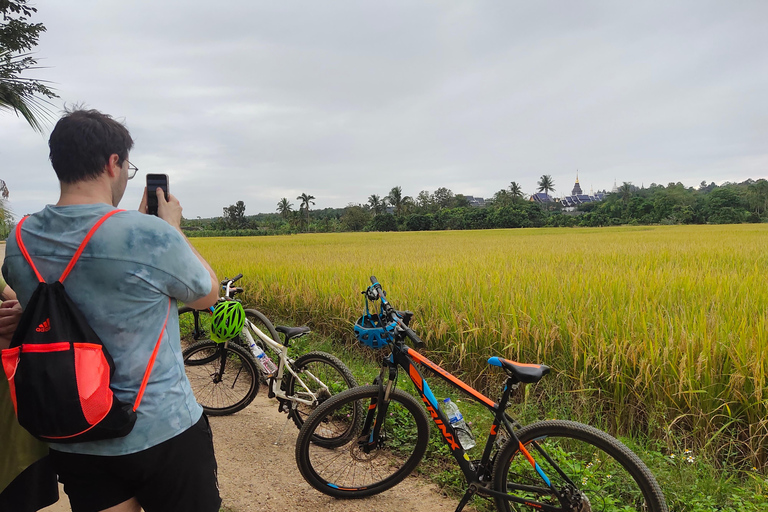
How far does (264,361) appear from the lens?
3.40 metres

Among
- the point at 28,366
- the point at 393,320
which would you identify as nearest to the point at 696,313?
the point at 393,320

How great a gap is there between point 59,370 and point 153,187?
0.72m

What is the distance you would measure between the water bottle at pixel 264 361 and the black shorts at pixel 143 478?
208cm

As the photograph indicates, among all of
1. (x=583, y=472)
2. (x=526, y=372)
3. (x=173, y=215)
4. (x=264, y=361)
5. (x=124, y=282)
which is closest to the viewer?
(x=124, y=282)

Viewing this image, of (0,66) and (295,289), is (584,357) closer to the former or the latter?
(295,289)

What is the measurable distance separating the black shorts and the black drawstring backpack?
0.14 m

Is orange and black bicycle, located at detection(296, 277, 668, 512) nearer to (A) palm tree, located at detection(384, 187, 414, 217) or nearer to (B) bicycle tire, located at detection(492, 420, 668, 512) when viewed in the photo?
(B) bicycle tire, located at detection(492, 420, 668, 512)

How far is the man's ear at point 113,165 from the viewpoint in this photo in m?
1.20

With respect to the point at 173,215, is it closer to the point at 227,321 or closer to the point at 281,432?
the point at 227,321

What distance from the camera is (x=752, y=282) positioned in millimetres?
5105

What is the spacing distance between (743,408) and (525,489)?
5.43 feet

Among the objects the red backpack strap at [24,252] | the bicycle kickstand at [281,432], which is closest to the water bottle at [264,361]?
the bicycle kickstand at [281,432]

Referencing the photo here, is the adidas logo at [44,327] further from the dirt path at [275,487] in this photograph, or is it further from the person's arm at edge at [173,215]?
the dirt path at [275,487]

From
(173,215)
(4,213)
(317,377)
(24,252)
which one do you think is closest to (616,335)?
(317,377)
